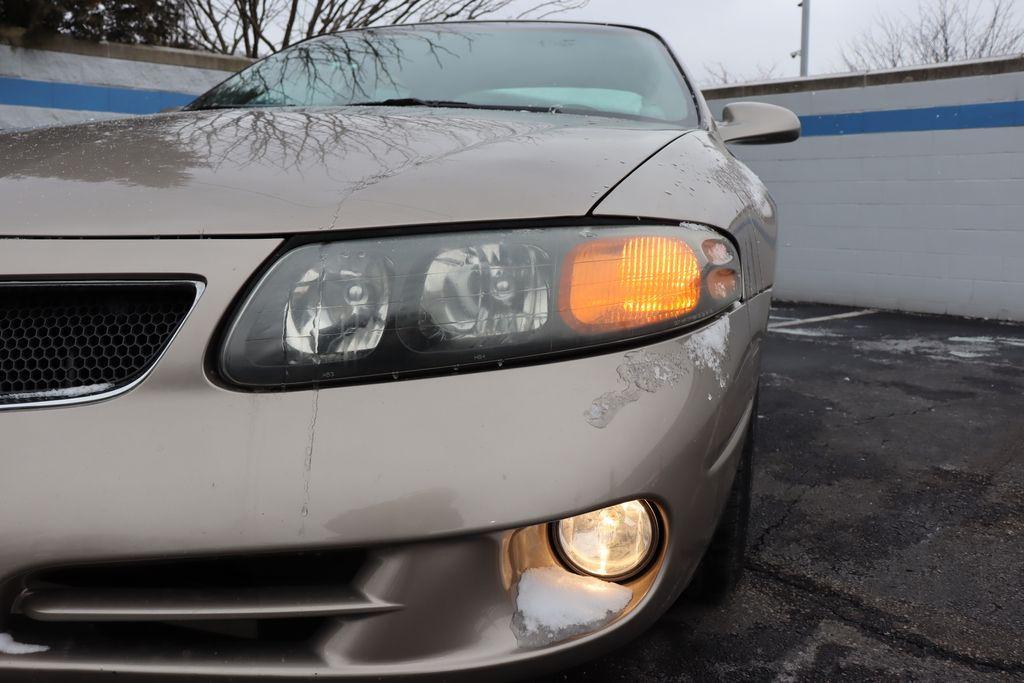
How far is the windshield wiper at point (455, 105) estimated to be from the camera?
6.36 ft

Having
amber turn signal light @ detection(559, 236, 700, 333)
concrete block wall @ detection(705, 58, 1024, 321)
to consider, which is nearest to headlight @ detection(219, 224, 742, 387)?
amber turn signal light @ detection(559, 236, 700, 333)

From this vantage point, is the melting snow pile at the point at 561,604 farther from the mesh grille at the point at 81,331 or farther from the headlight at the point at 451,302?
the mesh grille at the point at 81,331

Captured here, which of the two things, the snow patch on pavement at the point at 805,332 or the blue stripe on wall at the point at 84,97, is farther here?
the blue stripe on wall at the point at 84,97

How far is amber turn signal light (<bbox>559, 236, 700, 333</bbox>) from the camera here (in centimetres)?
112

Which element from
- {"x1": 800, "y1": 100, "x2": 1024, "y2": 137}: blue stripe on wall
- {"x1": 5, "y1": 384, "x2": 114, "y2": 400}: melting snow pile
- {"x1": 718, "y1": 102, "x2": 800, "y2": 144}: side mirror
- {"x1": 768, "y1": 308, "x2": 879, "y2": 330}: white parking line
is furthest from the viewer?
{"x1": 800, "y1": 100, "x2": 1024, "y2": 137}: blue stripe on wall

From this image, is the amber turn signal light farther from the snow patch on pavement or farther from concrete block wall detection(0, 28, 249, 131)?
concrete block wall detection(0, 28, 249, 131)

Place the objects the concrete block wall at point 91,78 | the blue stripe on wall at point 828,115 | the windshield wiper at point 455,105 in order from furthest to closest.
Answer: the blue stripe on wall at point 828,115
the concrete block wall at point 91,78
the windshield wiper at point 455,105

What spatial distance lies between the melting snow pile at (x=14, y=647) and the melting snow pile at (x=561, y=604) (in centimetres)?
56

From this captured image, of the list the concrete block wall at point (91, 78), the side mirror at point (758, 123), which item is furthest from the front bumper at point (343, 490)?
the concrete block wall at point (91, 78)

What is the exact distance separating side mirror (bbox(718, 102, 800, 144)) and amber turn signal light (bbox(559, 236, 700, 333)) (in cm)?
141

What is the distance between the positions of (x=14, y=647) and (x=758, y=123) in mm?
2275

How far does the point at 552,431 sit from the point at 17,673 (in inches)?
26.7

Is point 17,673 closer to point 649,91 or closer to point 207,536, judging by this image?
point 207,536

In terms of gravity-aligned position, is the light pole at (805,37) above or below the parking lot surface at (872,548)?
above
